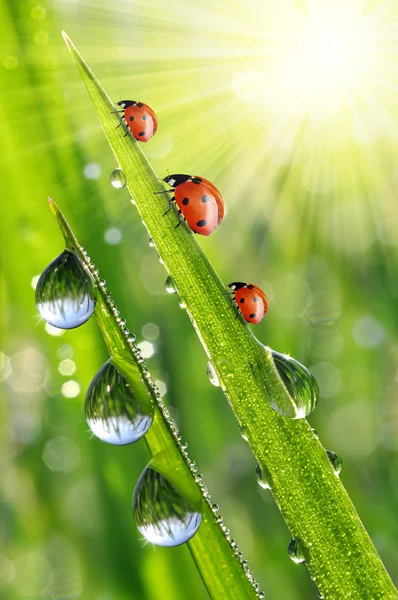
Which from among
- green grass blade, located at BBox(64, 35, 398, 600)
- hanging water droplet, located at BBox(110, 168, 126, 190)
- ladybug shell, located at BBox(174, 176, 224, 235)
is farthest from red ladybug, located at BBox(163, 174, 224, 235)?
green grass blade, located at BBox(64, 35, 398, 600)

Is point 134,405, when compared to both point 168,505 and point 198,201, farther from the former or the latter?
point 198,201

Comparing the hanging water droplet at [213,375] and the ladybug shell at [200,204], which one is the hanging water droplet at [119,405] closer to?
the hanging water droplet at [213,375]

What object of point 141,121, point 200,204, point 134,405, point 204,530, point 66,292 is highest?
point 141,121

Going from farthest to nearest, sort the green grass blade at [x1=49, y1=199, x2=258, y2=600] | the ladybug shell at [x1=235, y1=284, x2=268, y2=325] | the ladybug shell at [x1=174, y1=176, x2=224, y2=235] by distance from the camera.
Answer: the ladybug shell at [x1=174, y1=176, x2=224, y2=235] → the ladybug shell at [x1=235, y1=284, x2=268, y2=325] → the green grass blade at [x1=49, y1=199, x2=258, y2=600]

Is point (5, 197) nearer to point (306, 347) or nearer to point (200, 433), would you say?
point (200, 433)

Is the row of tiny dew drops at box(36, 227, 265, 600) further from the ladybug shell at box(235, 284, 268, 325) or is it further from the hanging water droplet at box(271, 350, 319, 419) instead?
the ladybug shell at box(235, 284, 268, 325)

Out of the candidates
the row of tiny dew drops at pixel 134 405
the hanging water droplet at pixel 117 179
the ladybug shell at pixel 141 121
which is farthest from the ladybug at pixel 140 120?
the row of tiny dew drops at pixel 134 405

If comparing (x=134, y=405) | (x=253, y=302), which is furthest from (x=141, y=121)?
(x=134, y=405)
